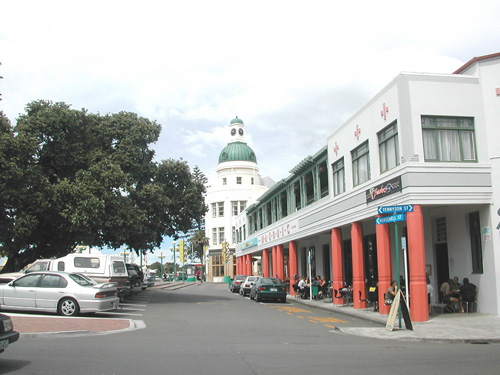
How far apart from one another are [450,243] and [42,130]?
1898 cm

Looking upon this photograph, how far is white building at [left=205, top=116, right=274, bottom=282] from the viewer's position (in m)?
78.5

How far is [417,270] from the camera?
17.7 metres

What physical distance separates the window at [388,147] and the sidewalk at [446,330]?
5.75 meters

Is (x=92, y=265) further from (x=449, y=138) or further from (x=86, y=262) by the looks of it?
(x=449, y=138)

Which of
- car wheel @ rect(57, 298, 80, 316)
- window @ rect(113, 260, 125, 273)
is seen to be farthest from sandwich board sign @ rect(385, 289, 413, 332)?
window @ rect(113, 260, 125, 273)

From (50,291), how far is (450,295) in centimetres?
1413

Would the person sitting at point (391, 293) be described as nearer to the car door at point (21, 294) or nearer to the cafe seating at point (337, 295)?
the cafe seating at point (337, 295)

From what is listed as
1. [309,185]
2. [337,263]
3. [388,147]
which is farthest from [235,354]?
[309,185]

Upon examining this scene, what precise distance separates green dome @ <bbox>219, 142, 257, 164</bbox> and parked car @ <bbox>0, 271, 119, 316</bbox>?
6420cm

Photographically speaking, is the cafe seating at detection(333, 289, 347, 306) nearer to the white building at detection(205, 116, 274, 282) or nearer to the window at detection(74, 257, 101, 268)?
the window at detection(74, 257, 101, 268)

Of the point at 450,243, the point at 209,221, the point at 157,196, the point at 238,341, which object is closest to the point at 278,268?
the point at 157,196

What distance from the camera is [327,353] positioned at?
35.4ft

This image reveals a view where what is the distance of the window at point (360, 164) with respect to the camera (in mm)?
22422

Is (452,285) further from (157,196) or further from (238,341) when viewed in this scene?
(157,196)
